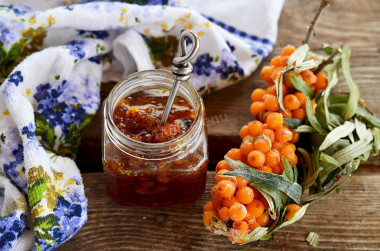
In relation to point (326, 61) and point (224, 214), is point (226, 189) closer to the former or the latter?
point (224, 214)

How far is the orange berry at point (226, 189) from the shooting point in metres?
0.70

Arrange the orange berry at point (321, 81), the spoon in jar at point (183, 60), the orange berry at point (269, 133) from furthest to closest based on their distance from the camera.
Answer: the orange berry at point (321, 81), the orange berry at point (269, 133), the spoon in jar at point (183, 60)

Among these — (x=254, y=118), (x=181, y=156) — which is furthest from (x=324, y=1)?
(x=181, y=156)

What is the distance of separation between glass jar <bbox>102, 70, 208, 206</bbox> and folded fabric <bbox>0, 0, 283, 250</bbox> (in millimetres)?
94

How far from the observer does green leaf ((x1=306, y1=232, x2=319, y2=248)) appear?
0.80 meters

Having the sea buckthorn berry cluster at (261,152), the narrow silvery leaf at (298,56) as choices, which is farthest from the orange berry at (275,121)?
the narrow silvery leaf at (298,56)

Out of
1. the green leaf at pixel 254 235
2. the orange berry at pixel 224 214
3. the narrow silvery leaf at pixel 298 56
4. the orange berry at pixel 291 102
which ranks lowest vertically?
the green leaf at pixel 254 235

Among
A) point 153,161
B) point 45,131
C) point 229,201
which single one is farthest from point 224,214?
point 45,131

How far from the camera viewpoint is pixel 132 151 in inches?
28.8

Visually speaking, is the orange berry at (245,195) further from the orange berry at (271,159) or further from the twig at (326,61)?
the twig at (326,61)

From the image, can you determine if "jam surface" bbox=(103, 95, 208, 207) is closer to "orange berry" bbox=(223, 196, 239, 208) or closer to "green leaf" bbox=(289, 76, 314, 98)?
"orange berry" bbox=(223, 196, 239, 208)

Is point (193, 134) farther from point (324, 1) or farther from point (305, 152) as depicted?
point (324, 1)

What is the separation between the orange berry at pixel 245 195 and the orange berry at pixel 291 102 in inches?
7.3

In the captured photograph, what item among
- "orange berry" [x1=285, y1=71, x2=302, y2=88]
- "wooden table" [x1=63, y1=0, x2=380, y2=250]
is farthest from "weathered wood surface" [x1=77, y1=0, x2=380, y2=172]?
"orange berry" [x1=285, y1=71, x2=302, y2=88]
